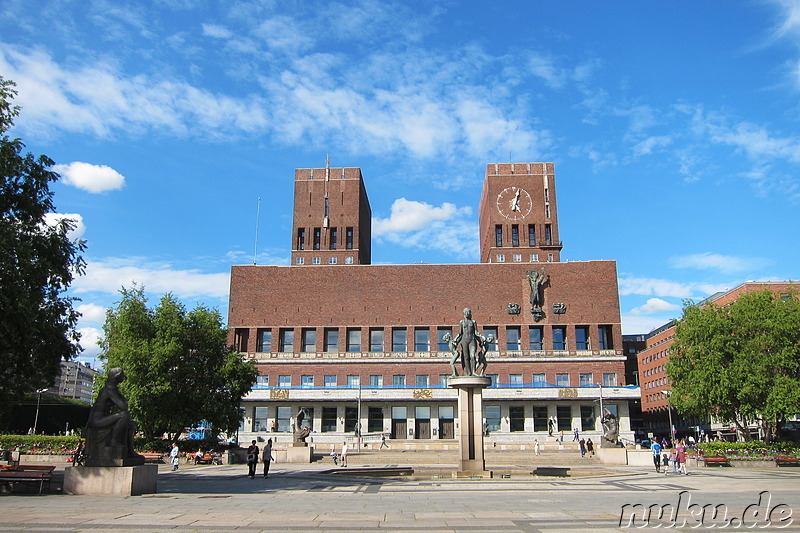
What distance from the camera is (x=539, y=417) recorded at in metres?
68.5

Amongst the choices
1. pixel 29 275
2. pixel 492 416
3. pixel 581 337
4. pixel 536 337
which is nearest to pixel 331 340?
pixel 492 416

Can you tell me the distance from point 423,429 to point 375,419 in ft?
17.2

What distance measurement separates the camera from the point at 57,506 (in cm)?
1553

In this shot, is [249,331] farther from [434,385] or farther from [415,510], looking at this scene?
[415,510]

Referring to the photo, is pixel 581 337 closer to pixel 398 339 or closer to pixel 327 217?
pixel 398 339

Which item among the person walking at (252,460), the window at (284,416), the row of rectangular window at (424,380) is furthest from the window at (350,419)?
the person walking at (252,460)

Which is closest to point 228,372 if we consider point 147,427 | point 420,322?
point 147,427

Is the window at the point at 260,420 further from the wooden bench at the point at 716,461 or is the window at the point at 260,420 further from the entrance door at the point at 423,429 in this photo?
the wooden bench at the point at 716,461

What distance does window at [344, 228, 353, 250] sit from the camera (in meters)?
88.5

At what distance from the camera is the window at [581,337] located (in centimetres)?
7238

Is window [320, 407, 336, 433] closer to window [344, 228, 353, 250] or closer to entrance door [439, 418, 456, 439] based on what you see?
entrance door [439, 418, 456, 439]

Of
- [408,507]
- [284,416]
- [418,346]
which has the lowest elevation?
[408,507]

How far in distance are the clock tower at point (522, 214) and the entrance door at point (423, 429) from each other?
26261mm

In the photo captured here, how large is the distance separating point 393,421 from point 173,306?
3183 cm
